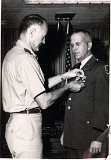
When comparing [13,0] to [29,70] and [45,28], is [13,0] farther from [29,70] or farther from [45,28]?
[29,70]

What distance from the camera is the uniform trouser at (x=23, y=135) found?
1.08m

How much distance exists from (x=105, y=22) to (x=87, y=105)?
1586 millimetres

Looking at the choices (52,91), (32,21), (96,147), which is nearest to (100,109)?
(96,147)

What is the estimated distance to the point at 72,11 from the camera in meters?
2.20

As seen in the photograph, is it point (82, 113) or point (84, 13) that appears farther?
point (84, 13)

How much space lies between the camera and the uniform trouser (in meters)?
1.08

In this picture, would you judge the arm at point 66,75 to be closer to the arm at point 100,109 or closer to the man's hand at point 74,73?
the man's hand at point 74,73

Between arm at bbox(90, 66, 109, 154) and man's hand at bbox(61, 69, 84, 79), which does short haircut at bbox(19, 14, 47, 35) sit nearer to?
→ man's hand at bbox(61, 69, 84, 79)

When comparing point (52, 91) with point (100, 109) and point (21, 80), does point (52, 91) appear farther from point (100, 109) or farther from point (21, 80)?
point (100, 109)

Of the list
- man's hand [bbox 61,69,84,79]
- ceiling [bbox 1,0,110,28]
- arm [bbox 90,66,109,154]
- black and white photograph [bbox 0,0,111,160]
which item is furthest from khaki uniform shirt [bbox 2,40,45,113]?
ceiling [bbox 1,0,110,28]

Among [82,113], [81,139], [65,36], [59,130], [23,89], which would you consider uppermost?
[65,36]

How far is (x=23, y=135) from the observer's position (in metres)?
1.09

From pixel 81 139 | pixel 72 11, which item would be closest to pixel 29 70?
pixel 81 139

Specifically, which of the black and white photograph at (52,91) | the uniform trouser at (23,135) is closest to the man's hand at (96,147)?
the black and white photograph at (52,91)
